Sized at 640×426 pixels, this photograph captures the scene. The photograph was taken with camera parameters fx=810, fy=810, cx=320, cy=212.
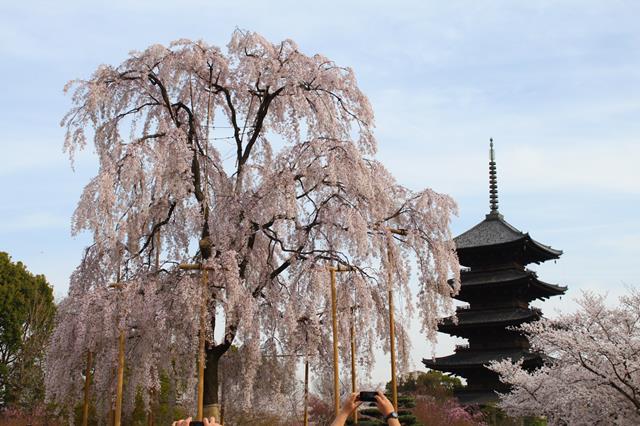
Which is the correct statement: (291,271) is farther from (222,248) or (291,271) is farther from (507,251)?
(507,251)

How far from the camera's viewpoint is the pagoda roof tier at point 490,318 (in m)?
33.7

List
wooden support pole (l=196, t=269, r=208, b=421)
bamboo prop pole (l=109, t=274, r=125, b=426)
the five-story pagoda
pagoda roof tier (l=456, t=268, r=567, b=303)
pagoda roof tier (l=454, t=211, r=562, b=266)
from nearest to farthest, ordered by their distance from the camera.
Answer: wooden support pole (l=196, t=269, r=208, b=421) < bamboo prop pole (l=109, t=274, r=125, b=426) < the five-story pagoda < pagoda roof tier (l=456, t=268, r=567, b=303) < pagoda roof tier (l=454, t=211, r=562, b=266)

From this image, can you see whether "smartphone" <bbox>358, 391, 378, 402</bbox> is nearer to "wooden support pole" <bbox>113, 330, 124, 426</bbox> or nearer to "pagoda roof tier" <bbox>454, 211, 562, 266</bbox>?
"wooden support pole" <bbox>113, 330, 124, 426</bbox>

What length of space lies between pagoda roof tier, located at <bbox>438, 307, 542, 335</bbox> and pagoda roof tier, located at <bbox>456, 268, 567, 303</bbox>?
0.86 meters

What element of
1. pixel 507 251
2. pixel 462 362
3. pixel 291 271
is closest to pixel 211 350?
pixel 291 271

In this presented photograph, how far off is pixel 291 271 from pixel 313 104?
11.7 ft

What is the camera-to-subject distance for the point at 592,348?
1991cm

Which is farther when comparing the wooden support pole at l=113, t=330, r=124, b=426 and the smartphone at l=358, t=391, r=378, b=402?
the wooden support pole at l=113, t=330, r=124, b=426

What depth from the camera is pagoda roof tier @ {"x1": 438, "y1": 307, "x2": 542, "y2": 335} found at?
1325 inches

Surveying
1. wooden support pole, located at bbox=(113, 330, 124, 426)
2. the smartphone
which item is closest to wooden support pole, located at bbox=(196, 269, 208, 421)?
wooden support pole, located at bbox=(113, 330, 124, 426)

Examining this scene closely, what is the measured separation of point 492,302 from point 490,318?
1.38 meters

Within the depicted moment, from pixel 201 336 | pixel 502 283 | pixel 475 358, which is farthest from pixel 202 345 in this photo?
pixel 502 283

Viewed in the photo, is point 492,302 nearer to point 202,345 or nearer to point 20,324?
point 20,324

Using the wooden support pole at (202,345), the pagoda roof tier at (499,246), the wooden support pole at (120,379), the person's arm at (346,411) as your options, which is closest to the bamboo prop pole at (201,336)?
the wooden support pole at (202,345)
